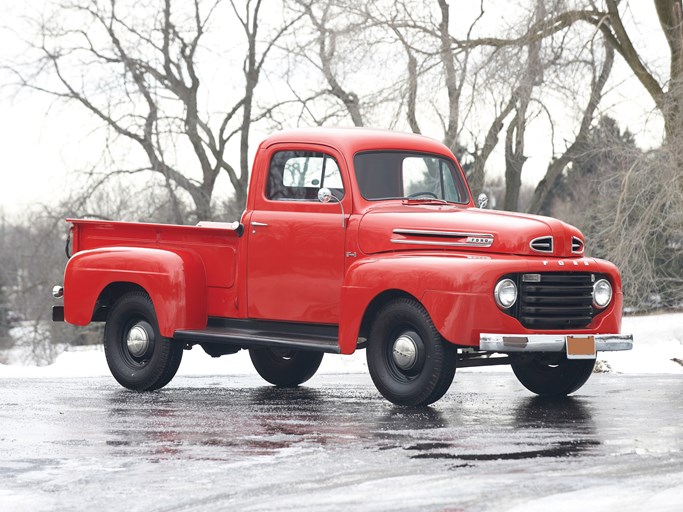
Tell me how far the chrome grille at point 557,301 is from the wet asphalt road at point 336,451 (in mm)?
735

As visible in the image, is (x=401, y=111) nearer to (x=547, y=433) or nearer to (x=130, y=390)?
(x=130, y=390)

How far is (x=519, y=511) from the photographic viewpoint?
592 centimetres

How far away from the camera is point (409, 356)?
33.4 ft

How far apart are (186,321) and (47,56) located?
21.5 m

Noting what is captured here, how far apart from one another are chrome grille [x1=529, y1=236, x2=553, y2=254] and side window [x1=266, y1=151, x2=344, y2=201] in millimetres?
1856

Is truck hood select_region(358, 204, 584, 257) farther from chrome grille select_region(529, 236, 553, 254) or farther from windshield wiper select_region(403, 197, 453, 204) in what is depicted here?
windshield wiper select_region(403, 197, 453, 204)

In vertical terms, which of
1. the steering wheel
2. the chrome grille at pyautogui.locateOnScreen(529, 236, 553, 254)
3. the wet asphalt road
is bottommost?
the wet asphalt road

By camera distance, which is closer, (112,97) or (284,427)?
(284,427)

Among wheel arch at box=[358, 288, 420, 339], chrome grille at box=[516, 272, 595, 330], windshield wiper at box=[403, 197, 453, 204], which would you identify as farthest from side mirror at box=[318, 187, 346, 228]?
chrome grille at box=[516, 272, 595, 330]

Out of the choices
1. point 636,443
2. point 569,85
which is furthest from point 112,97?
point 636,443

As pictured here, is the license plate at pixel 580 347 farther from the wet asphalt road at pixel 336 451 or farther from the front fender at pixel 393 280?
the front fender at pixel 393 280

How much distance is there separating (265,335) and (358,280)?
130 centimetres

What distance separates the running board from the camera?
10797mm

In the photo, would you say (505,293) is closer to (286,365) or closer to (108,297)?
(286,365)
